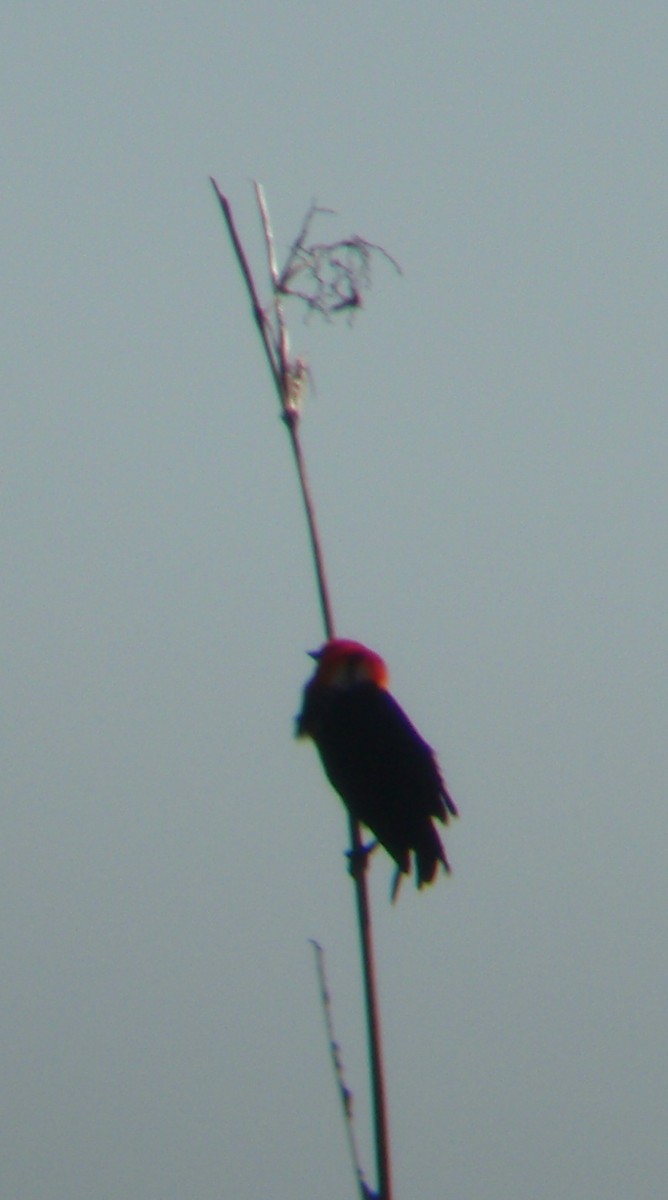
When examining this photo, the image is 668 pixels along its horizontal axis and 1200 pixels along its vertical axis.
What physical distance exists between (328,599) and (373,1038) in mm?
612

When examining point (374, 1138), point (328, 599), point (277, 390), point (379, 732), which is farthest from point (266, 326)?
point (379, 732)

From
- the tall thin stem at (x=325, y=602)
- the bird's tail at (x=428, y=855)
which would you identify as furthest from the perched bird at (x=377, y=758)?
the tall thin stem at (x=325, y=602)

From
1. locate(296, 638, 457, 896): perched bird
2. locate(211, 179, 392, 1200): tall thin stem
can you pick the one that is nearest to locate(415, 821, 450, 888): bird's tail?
locate(296, 638, 457, 896): perched bird

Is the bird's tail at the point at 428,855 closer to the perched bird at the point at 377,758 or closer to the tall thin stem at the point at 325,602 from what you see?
the perched bird at the point at 377,758

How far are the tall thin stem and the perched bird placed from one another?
3.28 ft

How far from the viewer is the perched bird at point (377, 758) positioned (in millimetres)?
3979

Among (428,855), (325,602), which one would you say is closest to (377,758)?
(428,855)

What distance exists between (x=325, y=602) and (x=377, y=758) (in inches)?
60.7

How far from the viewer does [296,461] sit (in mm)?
2645

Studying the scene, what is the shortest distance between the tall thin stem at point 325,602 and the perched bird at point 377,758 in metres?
1.00

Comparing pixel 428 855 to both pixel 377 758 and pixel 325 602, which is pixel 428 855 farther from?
pixel 325 602

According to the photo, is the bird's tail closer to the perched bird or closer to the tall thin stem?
the perched bird

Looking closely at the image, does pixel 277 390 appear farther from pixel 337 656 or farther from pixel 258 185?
pixel 337 656

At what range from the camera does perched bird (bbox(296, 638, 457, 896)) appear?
3979 millimetres
